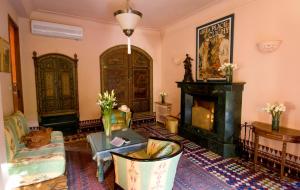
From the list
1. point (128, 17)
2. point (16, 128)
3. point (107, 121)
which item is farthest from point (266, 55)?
point (16, 128)

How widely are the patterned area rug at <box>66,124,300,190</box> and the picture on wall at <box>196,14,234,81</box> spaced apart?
5.45 feet

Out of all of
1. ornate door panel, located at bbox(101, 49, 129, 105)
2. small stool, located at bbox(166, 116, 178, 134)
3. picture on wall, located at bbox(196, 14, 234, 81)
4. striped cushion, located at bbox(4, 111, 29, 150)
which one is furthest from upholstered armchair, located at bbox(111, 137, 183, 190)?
ornate door panel, located at bbox(101, 49, 129, 105)

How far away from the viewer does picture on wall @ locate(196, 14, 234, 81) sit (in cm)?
345

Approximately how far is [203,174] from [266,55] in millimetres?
2149

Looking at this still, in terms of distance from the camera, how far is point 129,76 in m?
5.31

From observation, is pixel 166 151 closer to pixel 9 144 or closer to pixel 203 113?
pixel 9 144

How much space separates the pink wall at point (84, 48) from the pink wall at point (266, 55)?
2421mm

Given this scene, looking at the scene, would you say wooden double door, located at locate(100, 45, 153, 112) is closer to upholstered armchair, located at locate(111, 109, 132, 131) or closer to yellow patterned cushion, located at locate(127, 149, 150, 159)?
upholstered armchair, located at locate(111, 109, 132, 131)

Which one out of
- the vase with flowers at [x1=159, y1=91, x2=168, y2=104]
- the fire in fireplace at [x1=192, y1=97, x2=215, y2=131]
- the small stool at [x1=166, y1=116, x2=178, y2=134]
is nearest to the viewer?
the fire in fireplace at [x1=192, y1=97, x2=215, y2=131]

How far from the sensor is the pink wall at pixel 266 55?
2.53 meters

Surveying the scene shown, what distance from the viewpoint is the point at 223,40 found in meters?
3.55

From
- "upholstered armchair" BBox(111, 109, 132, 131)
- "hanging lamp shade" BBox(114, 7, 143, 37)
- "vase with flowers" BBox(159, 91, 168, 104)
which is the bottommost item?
"upholstered armchair" BBox(111, 109, 132, 131)

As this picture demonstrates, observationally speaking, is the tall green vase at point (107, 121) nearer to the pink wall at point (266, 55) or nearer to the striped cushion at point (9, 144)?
the striped cushion at point (9, 144)

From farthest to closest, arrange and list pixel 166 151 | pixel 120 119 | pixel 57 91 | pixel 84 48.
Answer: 1. pixel 84 48
2. pixel 57 91
3. pixel 120 119
4. pixel 166 151
